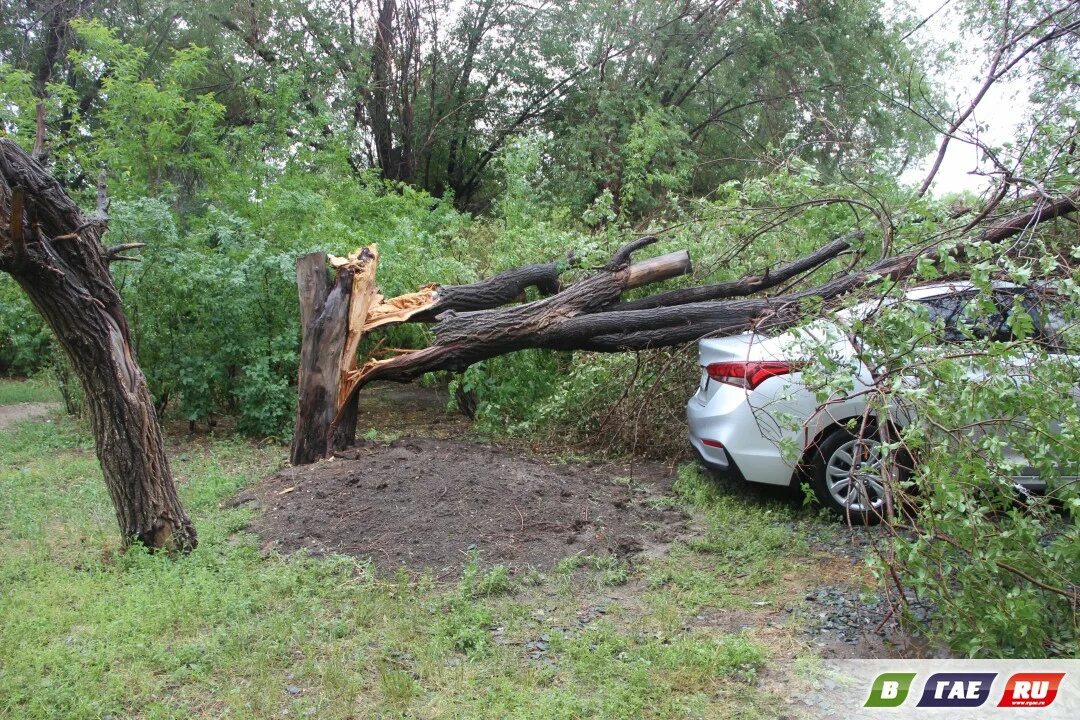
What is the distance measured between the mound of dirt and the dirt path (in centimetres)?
542

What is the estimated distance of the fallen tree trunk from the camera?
7305mm

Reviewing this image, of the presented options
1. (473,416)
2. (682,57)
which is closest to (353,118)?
(682,57)

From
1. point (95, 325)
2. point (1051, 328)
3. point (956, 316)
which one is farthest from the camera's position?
point (956, 316)

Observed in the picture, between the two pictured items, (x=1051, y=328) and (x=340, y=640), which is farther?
(x=1051, y=328)

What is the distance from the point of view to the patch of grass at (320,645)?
3668 millimetres

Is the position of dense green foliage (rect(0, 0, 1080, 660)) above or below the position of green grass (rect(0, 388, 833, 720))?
above

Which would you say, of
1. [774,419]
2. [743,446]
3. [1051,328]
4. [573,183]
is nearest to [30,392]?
[573,183]

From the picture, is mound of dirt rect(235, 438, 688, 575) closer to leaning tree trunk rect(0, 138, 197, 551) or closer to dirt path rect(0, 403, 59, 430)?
leaning tree trunk rect(0, 138, 197, 551)

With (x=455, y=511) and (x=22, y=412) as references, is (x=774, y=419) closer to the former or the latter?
(x=455, y=511)

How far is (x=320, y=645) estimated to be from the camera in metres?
4.17

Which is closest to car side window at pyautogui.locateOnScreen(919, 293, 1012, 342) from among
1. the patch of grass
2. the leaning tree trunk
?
the patch of grass

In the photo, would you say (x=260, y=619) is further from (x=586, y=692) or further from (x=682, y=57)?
(x=682, y=57)

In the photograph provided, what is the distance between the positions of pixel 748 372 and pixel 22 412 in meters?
9.81

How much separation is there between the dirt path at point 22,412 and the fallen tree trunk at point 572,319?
5247 mm
